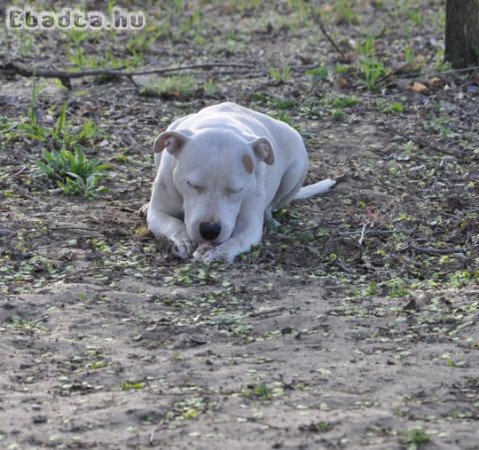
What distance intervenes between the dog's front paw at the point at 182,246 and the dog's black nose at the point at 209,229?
17 cm

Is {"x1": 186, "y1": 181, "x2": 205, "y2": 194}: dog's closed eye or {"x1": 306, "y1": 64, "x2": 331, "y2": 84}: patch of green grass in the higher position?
{"x1": 186, "y1": 181, "x2": 205, "y2": 194}: dog's closed eye

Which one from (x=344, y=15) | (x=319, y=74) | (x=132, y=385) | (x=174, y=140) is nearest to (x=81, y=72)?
(x=319, y=74)

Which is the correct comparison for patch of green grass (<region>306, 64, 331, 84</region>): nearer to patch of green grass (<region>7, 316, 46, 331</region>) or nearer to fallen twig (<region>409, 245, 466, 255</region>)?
fallen twig (<region>409, 245, 466, 255</region>)

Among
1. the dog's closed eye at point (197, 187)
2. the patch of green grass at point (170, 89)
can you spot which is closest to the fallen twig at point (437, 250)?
the dog's closed eye at point (197, 187)

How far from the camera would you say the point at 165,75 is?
10.5 m

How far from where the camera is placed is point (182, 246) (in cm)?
645

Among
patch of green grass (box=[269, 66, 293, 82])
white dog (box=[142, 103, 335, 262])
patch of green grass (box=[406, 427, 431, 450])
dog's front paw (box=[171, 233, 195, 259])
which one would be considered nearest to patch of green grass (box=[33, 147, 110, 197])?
white dog (box=[142, 103, 335, 262])

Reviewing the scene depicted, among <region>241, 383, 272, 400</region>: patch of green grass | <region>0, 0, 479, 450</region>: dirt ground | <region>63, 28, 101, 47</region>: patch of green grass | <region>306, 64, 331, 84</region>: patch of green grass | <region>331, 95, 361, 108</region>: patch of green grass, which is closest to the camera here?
<region>0, 0, 479, 450</region>: dirt ground

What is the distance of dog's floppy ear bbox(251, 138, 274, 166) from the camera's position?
21.7 ft

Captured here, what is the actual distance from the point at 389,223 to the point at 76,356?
3.00 meters

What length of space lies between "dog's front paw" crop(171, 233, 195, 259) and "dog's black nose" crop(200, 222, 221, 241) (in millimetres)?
171

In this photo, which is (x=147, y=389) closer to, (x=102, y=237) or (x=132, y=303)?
(x=132, y=303)

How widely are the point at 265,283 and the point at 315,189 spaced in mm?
2043

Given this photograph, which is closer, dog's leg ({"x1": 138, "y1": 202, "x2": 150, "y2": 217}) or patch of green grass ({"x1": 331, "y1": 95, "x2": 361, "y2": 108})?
dog's leg ({"x1": 138, "y1": 202, "x2": 150, "y2": 217})
